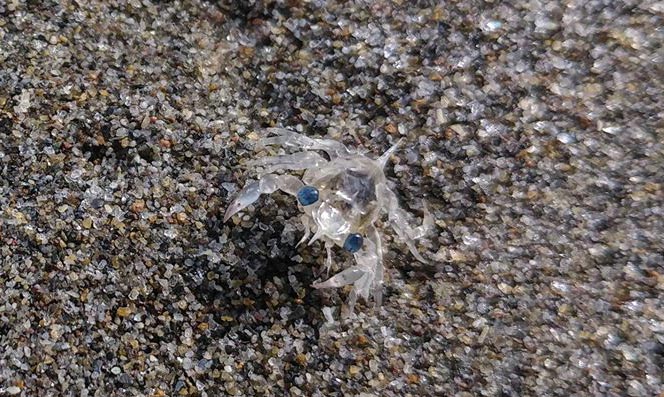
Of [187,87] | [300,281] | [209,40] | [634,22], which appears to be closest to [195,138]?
[187,87]

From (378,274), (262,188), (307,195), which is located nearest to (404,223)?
(378,274)

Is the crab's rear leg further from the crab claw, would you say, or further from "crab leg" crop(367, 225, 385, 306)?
"crab leg" crop(367, 225, 385, 306)

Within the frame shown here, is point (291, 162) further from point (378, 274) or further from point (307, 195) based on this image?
point (378, 274)

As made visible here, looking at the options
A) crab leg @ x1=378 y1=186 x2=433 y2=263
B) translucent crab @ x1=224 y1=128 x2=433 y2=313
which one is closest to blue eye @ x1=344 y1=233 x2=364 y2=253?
translucent crab @ x1=224 y1=128 x2=433 y2=313

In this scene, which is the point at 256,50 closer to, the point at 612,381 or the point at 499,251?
the point at 499,251

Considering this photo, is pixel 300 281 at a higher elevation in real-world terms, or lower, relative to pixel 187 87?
lower

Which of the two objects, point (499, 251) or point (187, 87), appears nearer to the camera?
point (499, 251)
